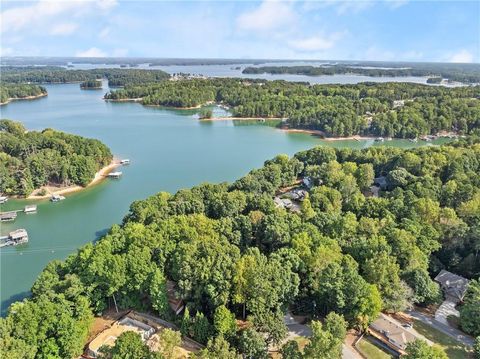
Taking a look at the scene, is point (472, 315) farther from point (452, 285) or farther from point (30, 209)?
point (30, 209)

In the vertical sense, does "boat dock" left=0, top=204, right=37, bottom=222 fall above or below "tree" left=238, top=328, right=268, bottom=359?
below

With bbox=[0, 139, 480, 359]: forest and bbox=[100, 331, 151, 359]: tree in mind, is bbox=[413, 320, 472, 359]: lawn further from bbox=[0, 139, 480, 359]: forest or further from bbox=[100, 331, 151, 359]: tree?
bbox=[100, 331, 151, 359]: tree

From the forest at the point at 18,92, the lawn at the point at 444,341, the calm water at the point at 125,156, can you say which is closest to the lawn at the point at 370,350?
the lawn at the point at 444,341

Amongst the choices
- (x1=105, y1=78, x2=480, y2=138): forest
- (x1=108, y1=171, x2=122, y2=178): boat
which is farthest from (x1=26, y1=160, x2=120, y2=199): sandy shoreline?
(x1=105, y1=78, x2=480, y2=138): forest

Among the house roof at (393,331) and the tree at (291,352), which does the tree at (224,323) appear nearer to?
the tree at (291,352)

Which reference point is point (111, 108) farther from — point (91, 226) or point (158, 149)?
point (91, 226)

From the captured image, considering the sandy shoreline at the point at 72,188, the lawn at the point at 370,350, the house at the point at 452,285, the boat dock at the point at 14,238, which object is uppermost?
the house at the point at 452,285
